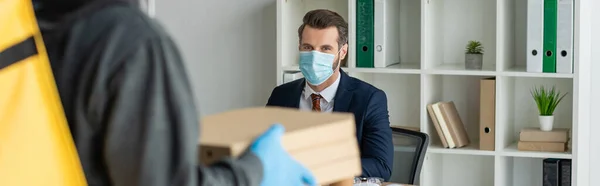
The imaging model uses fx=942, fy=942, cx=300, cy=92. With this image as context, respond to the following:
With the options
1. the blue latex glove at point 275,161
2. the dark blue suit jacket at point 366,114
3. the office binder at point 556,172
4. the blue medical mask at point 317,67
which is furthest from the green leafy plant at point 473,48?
the blue latex glove at point 275,161

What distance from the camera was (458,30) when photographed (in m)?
4.67

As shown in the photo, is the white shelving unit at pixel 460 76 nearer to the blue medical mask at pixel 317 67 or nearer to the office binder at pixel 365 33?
the office binder at pixel 365 33

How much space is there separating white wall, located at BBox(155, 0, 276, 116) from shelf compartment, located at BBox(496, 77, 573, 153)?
1214 mm

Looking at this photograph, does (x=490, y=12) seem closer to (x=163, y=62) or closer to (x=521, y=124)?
(x=521, y=124)

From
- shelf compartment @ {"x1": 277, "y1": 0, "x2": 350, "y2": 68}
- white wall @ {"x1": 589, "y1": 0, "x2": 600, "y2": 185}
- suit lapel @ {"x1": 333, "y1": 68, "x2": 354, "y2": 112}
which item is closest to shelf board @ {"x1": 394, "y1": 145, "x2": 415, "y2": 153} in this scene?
suit lapel @ {"x1": 333, "y1": 68, "x2": 354, "y2": 112}

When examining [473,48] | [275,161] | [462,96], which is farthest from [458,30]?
[275,161]

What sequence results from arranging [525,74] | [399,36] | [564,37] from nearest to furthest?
1. [564,37]
2. [525,74]
3. [399,36]

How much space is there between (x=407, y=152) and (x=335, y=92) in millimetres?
433

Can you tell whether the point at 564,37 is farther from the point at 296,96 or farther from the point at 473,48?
the point at 296,96

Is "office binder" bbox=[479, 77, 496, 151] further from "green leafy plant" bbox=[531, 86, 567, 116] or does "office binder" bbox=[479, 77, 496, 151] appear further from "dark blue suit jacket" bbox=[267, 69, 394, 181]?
"dark blue suit jacket" bbox=[267, 69, 394, 181]

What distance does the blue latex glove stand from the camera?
153 centimetres

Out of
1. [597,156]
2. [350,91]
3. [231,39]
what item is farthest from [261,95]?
[597,156]

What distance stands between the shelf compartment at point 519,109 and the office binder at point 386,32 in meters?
0.56

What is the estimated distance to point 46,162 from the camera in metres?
1.34
